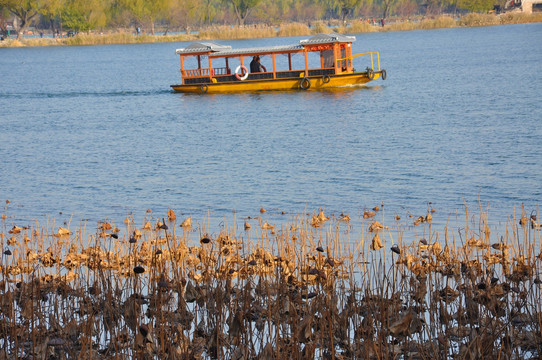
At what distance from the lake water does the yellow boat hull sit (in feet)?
1.60

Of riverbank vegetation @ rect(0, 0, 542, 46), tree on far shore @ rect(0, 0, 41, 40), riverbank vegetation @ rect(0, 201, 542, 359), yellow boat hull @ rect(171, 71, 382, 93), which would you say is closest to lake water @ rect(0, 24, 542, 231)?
yellow boat hull @ rect(171, 71, 382, 93)

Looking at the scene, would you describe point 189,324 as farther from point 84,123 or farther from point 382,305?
point 84,123

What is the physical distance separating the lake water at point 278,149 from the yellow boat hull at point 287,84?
488 mm

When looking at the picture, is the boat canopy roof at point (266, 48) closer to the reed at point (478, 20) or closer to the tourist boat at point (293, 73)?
the tourist boat at point (293, 73)

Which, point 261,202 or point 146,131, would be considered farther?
point 146,131

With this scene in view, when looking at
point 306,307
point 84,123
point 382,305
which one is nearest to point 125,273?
point 306,307

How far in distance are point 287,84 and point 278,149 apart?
47.4 feet

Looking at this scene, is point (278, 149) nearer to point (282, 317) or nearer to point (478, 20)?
point (282, 317)

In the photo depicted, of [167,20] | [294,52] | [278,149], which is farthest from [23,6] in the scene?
[278,149]

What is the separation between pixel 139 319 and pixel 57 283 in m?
1.46

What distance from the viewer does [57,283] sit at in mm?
7543

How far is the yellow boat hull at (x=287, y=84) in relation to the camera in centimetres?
3494

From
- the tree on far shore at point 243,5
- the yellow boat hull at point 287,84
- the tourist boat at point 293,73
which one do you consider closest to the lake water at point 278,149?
the yellow boat hull at point 287,84

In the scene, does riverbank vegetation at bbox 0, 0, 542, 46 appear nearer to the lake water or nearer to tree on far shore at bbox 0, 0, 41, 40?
tree on far shore at bbox 0, 0, 41, 40
